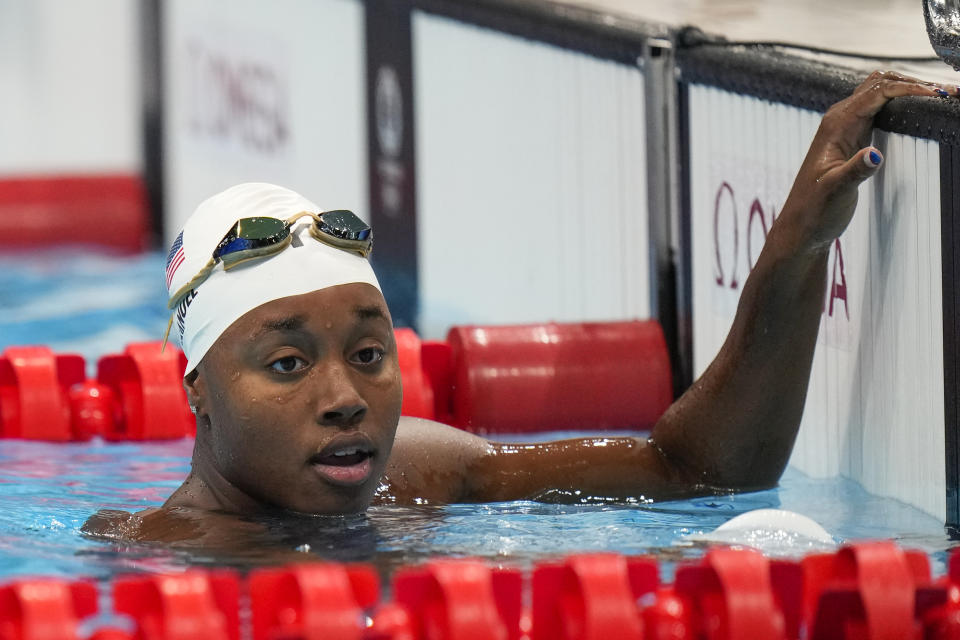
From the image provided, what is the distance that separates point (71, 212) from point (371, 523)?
228 inches

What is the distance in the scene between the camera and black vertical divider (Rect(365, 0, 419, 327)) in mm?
5758

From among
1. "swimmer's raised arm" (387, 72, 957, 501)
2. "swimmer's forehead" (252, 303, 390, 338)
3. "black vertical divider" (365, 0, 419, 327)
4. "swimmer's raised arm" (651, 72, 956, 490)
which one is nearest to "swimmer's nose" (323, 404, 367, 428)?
"swimmer's forehead" (252, 303, 390, 338)

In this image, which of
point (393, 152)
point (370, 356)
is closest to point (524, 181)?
point (393, 152)

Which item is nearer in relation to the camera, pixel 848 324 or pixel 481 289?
pixel 848 324

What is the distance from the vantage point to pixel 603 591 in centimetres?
203

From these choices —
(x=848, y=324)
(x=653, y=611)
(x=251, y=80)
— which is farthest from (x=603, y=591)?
(x=251, y=80)

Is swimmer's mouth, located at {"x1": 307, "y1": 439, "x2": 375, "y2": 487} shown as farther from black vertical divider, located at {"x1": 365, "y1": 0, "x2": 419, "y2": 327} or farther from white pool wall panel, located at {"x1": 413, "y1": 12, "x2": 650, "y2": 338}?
black vertical divider, located at {"x1": 365, "y1": 0, "x2": 419, "y2": 327}

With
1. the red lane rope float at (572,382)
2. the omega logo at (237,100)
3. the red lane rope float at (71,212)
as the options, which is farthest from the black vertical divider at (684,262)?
the red lane rope float at (71,212)

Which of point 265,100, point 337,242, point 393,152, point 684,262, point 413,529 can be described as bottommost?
point 413,529

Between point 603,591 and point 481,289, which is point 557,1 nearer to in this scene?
point 481,289

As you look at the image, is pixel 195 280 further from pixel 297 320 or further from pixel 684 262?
pixel 684 262

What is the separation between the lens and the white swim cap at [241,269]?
255 centimetres

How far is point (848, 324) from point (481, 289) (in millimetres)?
2274

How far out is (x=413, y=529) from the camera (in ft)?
8.87
